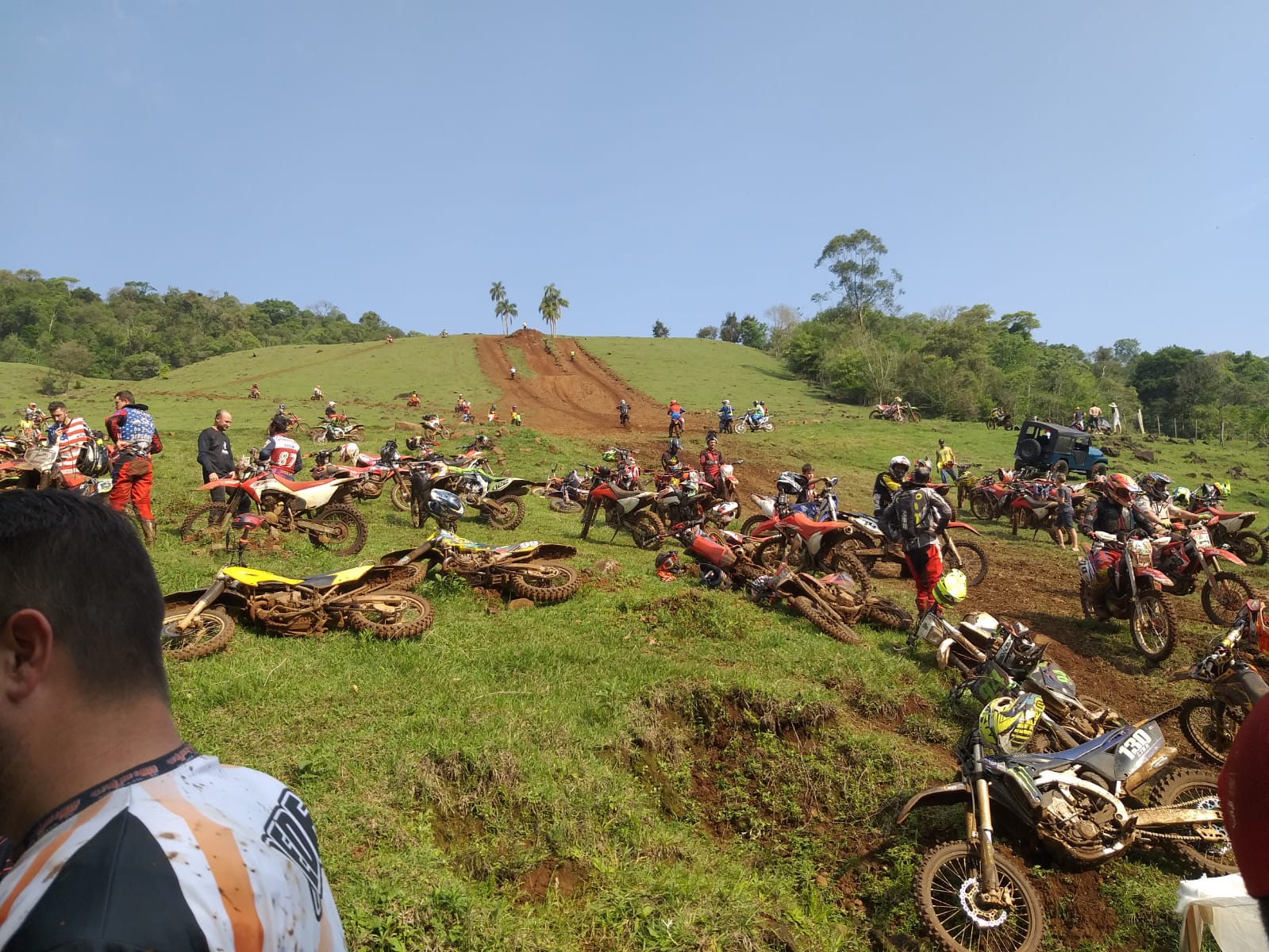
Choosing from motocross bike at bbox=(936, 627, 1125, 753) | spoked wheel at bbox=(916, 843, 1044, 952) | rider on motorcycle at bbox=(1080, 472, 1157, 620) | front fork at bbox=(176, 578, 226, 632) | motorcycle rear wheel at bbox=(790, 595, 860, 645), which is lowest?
spoked wheel at bbox=(916, 843, 1044, 952)

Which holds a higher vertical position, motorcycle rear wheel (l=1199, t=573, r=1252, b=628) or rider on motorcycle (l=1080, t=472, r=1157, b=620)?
rider on motorcycle (l=1080, t=472, r=1157, b=620)

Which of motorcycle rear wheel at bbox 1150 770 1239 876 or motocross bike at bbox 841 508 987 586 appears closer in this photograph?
motorcycle rear wheel at bbox 1150 770 1239 876

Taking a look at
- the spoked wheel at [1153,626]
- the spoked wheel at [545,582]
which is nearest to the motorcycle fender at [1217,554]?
the spoked wheel at [1153,626]

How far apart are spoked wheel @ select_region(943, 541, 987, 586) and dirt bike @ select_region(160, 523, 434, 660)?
764 centimetres

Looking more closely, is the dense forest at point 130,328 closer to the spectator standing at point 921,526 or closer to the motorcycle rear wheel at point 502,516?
the motorcycle rear wheel at point 502,516

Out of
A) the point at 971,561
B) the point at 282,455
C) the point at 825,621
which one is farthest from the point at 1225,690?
the point at 282,455

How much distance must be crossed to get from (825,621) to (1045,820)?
3613 mm

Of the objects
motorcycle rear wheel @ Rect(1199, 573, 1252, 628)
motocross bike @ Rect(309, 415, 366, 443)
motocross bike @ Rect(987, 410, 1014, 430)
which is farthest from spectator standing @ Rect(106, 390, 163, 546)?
motocross bike @ Rect(987, 410, 1014, 430)

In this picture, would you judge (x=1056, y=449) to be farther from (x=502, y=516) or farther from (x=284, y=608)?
(x=284, y=608)

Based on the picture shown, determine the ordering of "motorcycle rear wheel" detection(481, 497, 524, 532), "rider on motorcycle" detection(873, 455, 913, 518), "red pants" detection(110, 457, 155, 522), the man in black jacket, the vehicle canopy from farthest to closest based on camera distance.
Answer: the vehicle canopy
"motorcycle rear wheel" detection(481, 497, 524, 532)
the man in black jacket
"red pants" detection(110, 457, 155, 522)
"rider on motorcycle" detection(873, 455, 913, 518)

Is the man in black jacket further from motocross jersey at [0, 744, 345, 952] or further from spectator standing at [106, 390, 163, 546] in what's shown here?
motocross jersey at [0, 744, 345, 952]

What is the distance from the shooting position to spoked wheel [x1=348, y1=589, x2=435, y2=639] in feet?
21.2

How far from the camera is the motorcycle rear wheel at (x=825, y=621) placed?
7.39m

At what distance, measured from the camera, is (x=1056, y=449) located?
21219 mm
